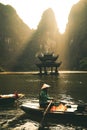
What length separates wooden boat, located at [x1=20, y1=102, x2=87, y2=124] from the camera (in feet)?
83.6

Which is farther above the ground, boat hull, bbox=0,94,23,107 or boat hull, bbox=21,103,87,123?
boat hull, bbox=0,94,23,107

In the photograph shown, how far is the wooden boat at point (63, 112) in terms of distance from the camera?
1003 inches

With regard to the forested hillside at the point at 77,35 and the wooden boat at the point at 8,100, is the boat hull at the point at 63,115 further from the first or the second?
the forested hillside at the point at 77,35

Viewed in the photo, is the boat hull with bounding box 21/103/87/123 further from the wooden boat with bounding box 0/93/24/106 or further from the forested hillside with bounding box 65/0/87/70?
the forested hillside with bounding box 65/0/87/70

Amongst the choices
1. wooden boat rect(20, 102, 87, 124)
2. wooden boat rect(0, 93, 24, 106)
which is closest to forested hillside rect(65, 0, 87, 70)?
wooden boat rect(0, 93, 24, 106)

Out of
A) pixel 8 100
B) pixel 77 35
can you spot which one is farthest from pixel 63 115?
pixel 77 35

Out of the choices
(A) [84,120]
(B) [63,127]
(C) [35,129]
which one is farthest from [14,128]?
(A) [84,120]

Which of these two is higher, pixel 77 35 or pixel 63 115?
pixel 77 35

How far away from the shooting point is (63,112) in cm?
2606

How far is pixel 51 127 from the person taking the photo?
2497 centimetres

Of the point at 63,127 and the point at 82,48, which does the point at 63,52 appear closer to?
the point at 82,48

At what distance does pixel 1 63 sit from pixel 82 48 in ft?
176

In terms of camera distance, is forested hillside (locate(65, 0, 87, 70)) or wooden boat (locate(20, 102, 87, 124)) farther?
forested hillside (locate(65, 0, 87, 70))

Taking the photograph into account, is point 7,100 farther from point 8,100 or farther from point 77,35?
point 77,35
